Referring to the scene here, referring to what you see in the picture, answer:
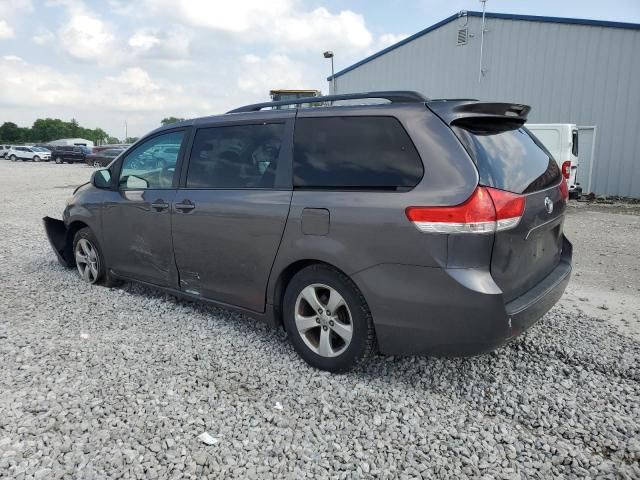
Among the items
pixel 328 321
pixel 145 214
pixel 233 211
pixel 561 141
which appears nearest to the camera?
pixel 328 321

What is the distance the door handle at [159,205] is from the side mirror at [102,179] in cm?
94

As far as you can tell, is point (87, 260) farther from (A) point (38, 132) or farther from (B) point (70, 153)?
(A) point (38, 132)

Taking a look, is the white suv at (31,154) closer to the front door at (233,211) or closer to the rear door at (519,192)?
the front door at (233,211)

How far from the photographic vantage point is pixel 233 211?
354 cm

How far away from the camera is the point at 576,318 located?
4223 mm

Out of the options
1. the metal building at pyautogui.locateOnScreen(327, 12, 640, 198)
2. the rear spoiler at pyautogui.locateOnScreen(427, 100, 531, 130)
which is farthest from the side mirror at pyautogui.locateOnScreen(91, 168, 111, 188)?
the metal building at pyautogui.locateOnScreen(327, 12, 640, 198)

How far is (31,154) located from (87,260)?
44667mm

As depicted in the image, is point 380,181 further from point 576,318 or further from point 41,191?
point 41,191

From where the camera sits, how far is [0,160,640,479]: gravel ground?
2.35 metres

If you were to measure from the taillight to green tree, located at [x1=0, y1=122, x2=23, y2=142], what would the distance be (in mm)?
106431

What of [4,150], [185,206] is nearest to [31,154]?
[4,150]

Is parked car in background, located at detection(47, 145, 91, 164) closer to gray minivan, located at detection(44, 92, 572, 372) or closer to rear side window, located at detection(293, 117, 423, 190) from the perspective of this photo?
gray minivan, located at detection(44, 92, 572, 372)

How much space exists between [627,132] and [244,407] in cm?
1541

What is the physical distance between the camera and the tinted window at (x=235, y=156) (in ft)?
11.3
